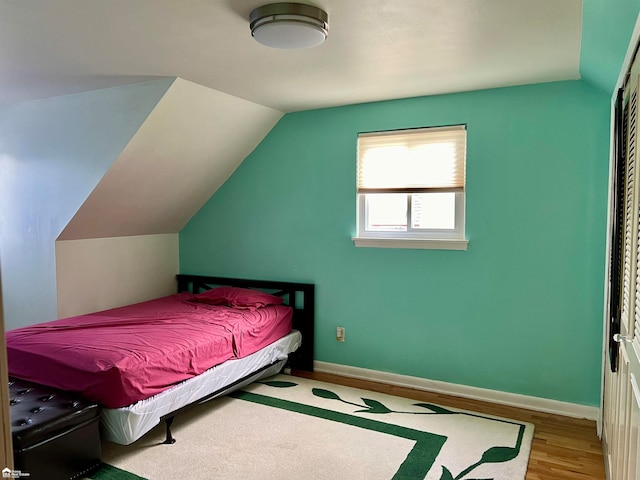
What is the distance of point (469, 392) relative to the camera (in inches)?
138

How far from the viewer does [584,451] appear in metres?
2.73

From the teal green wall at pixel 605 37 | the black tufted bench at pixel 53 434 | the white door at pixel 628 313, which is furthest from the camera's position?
the black tufted bench at pixel 53 434

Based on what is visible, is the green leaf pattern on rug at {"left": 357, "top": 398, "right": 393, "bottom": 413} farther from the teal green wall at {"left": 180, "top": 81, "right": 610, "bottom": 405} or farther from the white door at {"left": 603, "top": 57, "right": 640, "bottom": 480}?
the white door at {"left": 603, "top": 57, "right": 640, "bottom": 480}

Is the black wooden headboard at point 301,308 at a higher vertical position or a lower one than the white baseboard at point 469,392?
higher

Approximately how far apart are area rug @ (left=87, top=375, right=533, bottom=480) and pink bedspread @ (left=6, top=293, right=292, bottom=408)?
14.8 inches

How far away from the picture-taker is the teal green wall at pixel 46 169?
10.8 ft

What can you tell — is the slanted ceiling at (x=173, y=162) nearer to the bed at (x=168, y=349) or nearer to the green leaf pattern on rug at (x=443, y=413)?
the bed at (x=168, y=349)

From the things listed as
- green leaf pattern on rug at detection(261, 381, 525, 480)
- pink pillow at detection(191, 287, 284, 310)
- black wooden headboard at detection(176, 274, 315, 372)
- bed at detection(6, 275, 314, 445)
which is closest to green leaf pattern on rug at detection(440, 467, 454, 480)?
green leaf pattern on rug at detection(261, 381, 525, 480)

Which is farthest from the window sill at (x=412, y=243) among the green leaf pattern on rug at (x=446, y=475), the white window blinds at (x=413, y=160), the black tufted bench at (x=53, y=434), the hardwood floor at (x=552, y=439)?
the black tufted bench at (x=53, y=434)

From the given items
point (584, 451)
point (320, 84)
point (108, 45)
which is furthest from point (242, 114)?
point (584, 451)

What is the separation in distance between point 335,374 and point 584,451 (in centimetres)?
190

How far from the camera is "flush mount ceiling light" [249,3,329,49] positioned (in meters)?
1.96

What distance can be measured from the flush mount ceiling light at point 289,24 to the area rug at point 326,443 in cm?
220

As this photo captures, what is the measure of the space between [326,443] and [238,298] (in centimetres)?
155
